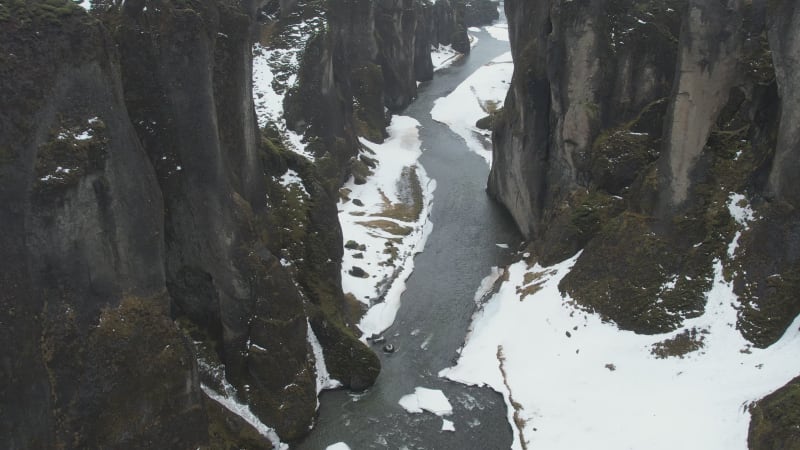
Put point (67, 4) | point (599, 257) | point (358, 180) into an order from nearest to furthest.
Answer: point (67, 4), point (599, 257), point (358, 180)

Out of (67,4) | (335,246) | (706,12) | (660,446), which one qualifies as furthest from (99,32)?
(706,12)

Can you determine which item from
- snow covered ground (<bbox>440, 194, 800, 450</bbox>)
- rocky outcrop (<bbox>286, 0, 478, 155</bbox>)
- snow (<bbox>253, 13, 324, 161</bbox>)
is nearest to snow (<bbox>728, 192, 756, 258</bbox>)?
snow covered ground (<bbox>440, 194, 800, 450</bbox>)

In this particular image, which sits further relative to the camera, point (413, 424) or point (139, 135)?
point (413, 424)

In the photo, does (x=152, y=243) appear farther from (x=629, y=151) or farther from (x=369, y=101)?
(x=369, y=101)

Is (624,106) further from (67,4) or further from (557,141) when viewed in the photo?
(67,4)

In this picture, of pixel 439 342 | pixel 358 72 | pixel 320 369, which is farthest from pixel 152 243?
pixel 358 72

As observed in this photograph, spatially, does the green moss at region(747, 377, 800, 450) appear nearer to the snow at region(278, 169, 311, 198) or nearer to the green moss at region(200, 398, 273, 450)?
the green moss at region(200, 398, 273, 450)
